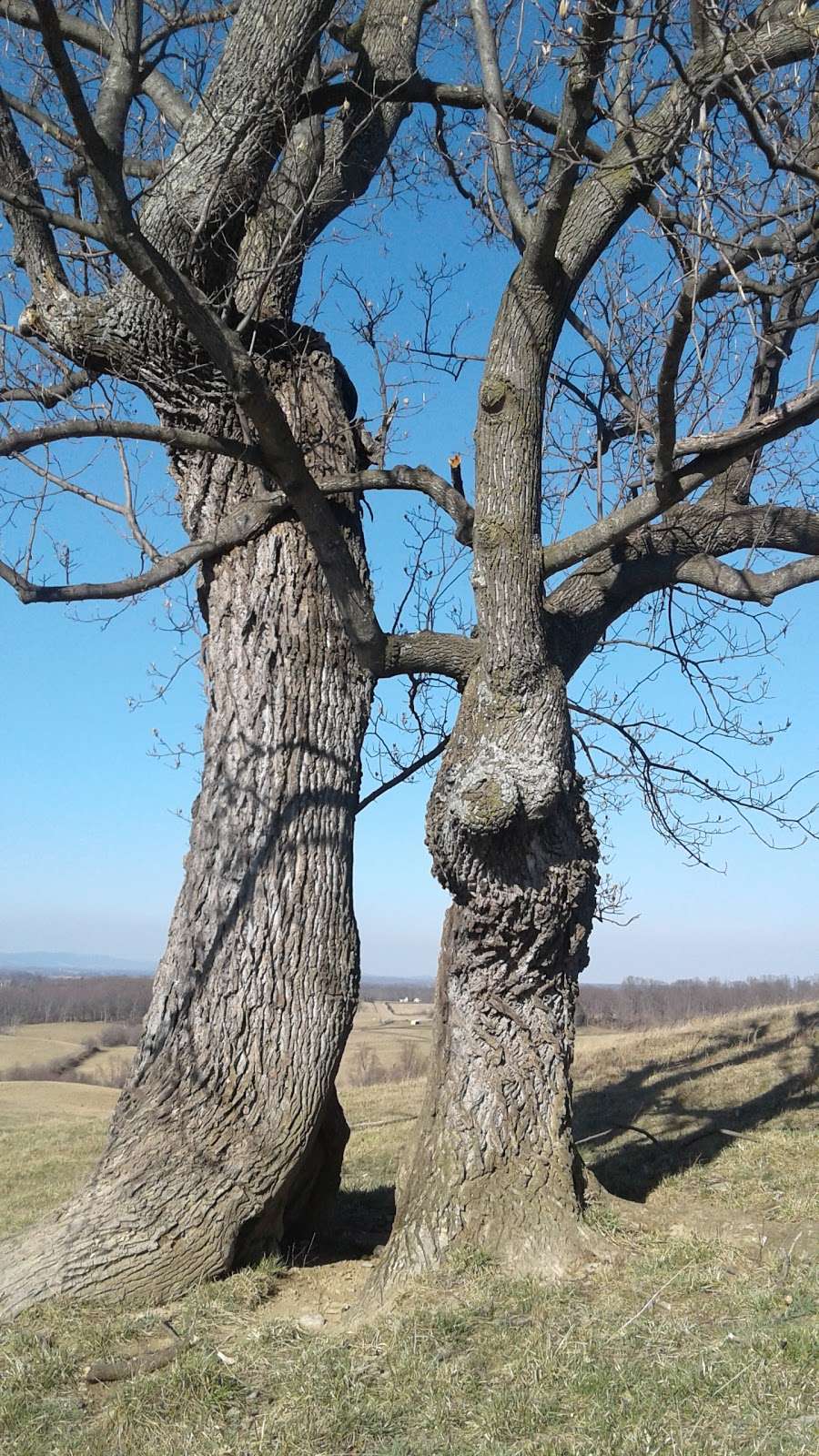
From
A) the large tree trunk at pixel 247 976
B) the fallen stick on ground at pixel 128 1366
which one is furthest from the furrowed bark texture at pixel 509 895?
the fallen stick on ground at pixel 128 1366

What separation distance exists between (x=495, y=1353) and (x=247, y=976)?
6.93 feet

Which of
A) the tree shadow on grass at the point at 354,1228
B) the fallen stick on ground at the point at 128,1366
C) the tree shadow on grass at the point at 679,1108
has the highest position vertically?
the tree shadow on grass at the point at 679,1108

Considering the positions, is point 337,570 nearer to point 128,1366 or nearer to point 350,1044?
point 128,1366

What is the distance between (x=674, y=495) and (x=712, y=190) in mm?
1269

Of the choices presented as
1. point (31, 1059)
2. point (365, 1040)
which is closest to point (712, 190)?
point (365, 1040)

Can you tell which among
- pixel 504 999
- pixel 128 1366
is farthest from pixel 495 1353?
pixel 504 999

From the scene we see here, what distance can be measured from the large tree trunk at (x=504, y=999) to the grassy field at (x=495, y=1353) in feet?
0.76

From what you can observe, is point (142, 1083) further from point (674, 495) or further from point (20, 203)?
point (20, 203)

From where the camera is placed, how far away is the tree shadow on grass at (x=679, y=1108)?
6.72 meters

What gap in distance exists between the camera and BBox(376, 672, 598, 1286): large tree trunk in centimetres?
482

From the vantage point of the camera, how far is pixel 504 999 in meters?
5.24

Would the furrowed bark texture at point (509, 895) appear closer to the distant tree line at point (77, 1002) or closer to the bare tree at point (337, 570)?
the bare tree at point (337, 570)

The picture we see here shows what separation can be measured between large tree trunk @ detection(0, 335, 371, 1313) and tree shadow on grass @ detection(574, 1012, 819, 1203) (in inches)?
84.4

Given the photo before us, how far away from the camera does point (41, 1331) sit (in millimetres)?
4324
